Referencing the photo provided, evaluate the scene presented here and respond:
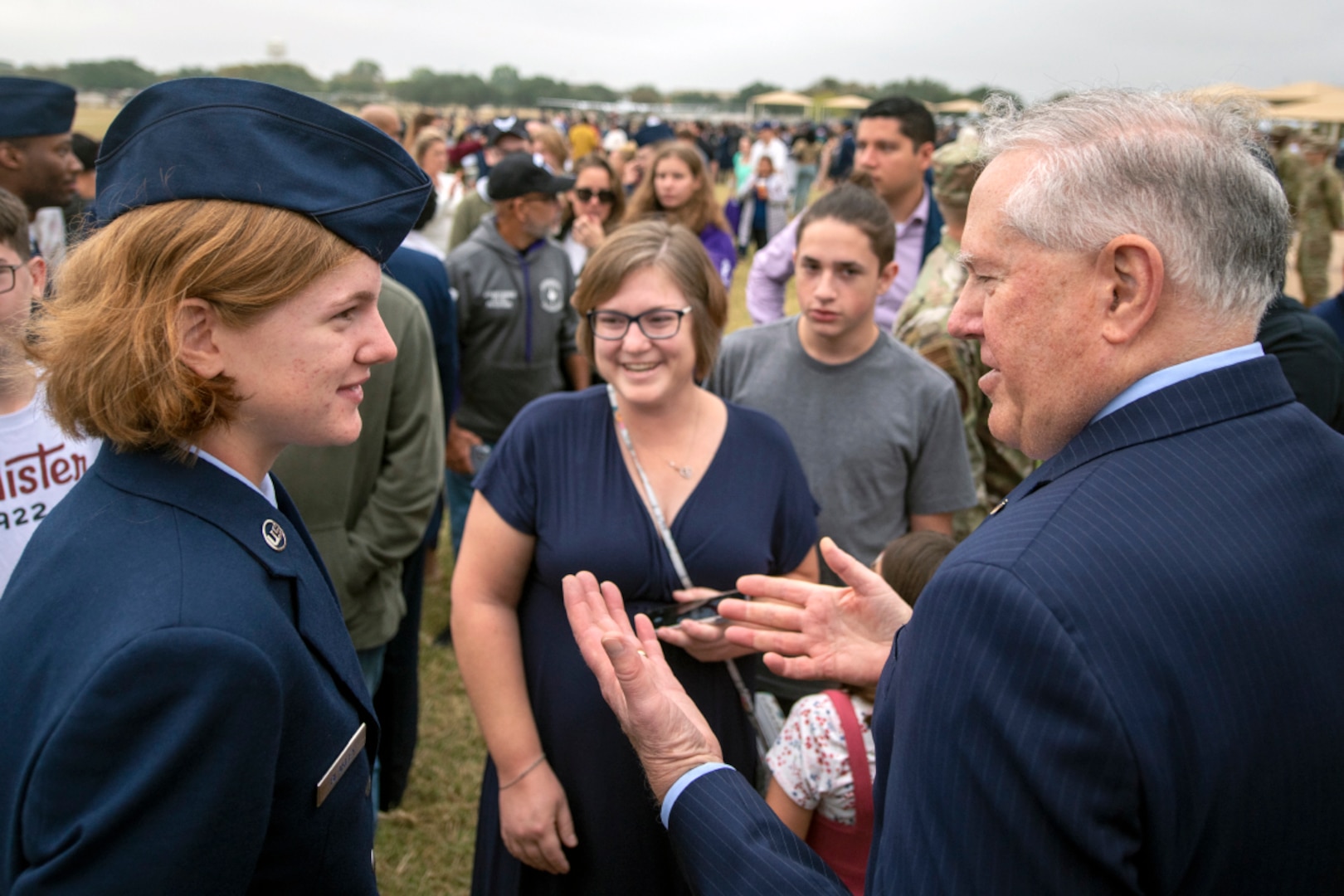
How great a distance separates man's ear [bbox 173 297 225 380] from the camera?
1210 millimetres

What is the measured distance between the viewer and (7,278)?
A: 6.75 ft

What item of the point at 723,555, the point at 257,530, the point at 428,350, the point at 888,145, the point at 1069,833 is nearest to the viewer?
the point at 1069,833

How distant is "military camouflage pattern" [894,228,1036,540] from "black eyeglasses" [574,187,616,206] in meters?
3.45

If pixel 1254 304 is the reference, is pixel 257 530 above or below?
below

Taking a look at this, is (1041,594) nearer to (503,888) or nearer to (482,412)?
(503,888)

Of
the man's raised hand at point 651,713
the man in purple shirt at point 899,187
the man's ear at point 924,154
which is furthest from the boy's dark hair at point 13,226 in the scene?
the man's ear at point 924,154

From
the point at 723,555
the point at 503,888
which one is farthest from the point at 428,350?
the point at 503,888

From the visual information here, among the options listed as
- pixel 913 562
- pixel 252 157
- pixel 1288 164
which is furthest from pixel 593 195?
pixel 1288 164

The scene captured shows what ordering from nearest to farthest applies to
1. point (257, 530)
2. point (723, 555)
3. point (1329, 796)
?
point (1329, 796), point (257, 530), point (723, 555)

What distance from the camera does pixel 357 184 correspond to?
4.36 feet

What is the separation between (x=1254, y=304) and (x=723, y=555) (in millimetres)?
1276

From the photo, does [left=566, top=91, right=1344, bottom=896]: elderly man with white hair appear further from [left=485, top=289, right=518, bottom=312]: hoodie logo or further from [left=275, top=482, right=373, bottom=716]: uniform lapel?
[left=485, top=289, right=518, bottom=312]: hoodie logo

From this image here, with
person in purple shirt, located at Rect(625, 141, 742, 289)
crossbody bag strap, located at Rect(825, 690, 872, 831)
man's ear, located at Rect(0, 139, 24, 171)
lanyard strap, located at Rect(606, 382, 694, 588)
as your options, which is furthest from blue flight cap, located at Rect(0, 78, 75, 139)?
crossbody bag strap, located at Rect(825, 690, 872, 831)

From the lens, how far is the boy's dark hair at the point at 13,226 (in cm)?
213
